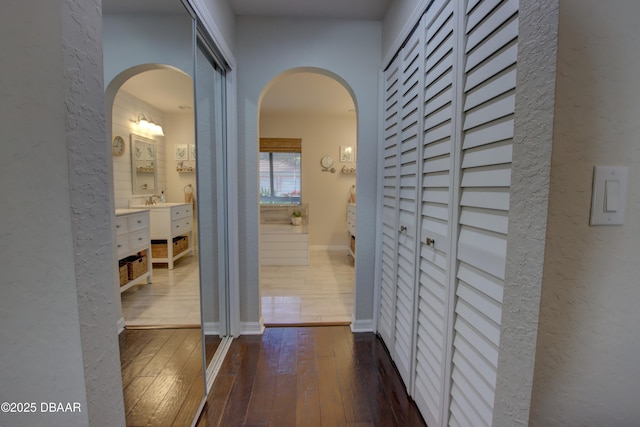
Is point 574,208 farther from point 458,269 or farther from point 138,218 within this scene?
point 138,218

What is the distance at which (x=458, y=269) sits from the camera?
41.9 inches

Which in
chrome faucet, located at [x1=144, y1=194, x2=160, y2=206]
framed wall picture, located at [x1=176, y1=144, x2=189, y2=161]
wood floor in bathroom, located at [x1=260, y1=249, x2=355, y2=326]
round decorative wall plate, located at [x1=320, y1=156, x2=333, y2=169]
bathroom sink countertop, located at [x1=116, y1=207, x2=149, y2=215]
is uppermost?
round decorative wall plate, located at [x1=320, y1=156, x2=333, y2=169]

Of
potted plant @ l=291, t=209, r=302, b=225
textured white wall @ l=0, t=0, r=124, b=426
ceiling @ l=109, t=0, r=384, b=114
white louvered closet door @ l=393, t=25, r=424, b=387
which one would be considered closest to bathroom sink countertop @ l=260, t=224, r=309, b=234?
potted plant @ l=291, t=209, r=302, b=225

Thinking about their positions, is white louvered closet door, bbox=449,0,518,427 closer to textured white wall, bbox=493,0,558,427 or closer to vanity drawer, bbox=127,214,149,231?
textured white wall, bbox=493,0,558,427

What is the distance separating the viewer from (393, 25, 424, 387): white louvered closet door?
1.46m

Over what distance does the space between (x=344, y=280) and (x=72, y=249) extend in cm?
317

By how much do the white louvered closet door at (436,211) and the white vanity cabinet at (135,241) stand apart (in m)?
1.22

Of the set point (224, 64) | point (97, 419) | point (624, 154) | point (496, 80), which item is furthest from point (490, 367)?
point (224, 64)

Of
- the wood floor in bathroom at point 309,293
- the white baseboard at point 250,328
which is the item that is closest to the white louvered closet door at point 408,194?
the wood floor in bathroom at point 309,293

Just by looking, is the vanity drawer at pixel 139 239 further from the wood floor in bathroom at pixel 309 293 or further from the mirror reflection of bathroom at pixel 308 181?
the mirror reflection of bathroom at pixel 308 181

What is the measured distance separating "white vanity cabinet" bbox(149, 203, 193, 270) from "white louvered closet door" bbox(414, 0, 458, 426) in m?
1.22

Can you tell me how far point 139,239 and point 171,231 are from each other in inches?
9.8

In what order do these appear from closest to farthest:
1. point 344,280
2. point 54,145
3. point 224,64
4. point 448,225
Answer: point 54,145, point 448,225, point 224,64, point 344,280

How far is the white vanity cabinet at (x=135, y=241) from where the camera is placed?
930 mm
